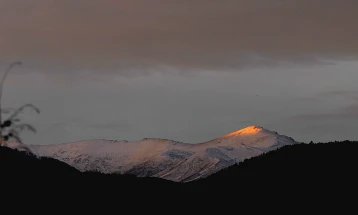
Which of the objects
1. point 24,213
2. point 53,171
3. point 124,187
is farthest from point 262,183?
point 24,213

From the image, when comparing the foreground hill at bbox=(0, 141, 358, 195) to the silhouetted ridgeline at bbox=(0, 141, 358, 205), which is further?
the foreground hill at bbox=(0, 141, 358, 195)

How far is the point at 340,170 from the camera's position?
63.9 m

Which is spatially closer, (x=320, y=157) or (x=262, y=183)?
(x=262, y=183)

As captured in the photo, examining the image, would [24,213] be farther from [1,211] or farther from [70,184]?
[70,184]

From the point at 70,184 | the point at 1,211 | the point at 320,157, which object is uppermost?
the point at 320,157

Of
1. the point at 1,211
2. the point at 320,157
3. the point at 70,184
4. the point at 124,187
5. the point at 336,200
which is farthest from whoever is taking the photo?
the point at 320,157

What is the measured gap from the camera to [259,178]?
63.1 m

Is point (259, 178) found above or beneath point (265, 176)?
beneath

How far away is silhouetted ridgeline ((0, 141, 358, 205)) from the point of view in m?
38.1

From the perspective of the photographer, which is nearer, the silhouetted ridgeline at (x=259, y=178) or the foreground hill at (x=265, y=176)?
the silhouetted ridgeline at (x=259, y=178)

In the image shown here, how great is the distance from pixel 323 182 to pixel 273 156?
11.4 m

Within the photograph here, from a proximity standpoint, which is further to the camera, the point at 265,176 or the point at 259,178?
the point at 265,176

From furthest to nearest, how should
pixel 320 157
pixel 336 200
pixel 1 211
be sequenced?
pixel 320 157, pixel 336 200, pixel 1 211

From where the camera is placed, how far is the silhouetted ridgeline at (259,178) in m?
38.1
